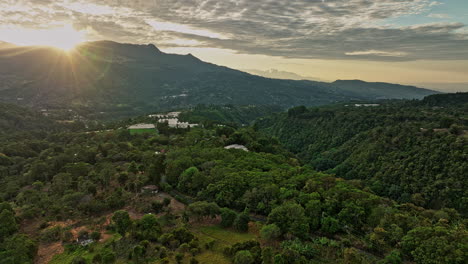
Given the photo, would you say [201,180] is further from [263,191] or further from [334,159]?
[334,159]

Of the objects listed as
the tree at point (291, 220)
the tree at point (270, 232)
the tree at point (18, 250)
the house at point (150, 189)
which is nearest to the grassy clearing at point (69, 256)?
the tree at point (18, 250)

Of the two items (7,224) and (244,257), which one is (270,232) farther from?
(7,224)

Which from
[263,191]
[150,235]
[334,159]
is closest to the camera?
[150,235]

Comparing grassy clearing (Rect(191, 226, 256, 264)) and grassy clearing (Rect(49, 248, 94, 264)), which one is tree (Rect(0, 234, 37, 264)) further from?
grassy clearing (Rect(191, 226, 256, 264))

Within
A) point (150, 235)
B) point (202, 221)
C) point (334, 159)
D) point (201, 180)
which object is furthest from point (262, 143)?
point (150, 235)

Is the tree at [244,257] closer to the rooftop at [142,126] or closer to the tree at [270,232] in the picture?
the tree at [270,232]

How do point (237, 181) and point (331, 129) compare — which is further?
point (331, 129)

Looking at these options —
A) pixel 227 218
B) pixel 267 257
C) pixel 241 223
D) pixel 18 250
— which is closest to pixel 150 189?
pixel 227 218
